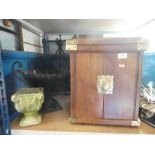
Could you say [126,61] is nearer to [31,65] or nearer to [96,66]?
[96,66]

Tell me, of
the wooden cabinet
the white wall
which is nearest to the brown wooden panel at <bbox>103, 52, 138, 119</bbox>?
the wooden cabinet

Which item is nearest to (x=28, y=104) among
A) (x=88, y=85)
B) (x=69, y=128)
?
(x=69, y=128)

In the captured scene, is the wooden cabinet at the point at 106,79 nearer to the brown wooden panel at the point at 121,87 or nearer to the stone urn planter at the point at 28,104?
the brown wooden panel at the point at 121,87

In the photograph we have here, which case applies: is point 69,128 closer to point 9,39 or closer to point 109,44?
point 109,44

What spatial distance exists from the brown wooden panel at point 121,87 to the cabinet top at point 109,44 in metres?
0.06

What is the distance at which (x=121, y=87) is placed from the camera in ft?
3.71

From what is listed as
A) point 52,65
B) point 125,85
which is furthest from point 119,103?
point 52,65

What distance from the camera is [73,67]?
1.14 m

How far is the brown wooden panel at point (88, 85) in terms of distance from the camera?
1.11 meters

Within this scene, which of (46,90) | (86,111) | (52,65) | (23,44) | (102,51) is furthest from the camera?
(52,65)

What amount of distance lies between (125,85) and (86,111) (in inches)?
16.2

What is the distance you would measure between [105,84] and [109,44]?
1.08ft

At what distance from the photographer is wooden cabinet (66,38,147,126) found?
1.06m

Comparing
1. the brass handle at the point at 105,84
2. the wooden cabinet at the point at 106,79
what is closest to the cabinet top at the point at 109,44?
the wooden cabinet at the point at 106,79
